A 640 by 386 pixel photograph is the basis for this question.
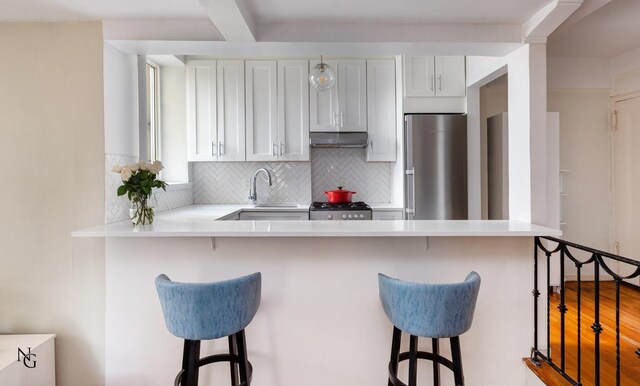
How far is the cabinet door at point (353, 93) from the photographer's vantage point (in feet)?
12.7

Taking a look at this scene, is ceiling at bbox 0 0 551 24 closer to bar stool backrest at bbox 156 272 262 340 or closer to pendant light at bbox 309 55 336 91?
pendant light at bbox 309 55 336 91

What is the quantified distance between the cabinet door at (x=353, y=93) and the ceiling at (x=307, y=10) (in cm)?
176

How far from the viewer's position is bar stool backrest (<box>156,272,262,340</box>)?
151 cm

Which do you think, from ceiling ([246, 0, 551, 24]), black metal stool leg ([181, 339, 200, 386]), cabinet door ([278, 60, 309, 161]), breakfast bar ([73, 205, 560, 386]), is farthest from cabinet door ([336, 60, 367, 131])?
black metal stool leg ([181, 339, 200, 386])

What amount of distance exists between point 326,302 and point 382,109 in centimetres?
247

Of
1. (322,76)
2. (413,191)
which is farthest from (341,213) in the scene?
(322,76)

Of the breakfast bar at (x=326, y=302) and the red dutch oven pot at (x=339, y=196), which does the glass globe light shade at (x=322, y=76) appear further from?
the breakfast bar at (x=326, y=302)

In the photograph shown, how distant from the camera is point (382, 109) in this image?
3.87 m

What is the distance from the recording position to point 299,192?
4.20m

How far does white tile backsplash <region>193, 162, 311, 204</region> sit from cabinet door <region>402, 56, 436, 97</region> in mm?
1417

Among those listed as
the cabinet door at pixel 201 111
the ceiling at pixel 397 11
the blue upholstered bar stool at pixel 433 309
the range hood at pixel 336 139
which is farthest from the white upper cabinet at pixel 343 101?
the blue upholstered bar stool at pixel 433 309

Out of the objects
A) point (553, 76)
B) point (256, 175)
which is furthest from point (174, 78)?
point (553, 76)

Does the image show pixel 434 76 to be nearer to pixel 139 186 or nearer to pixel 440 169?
pixel 440 169

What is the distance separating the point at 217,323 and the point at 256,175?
2.65 m
